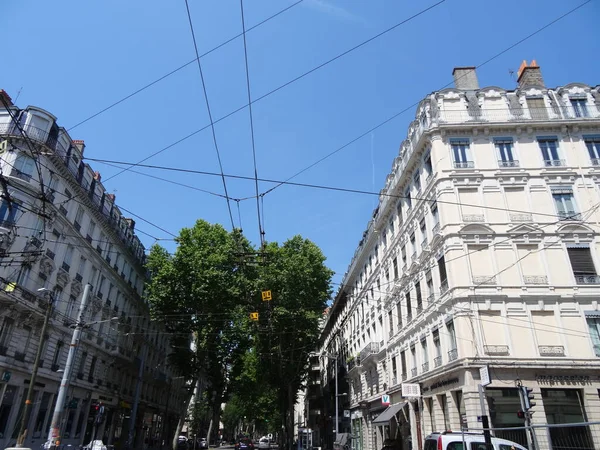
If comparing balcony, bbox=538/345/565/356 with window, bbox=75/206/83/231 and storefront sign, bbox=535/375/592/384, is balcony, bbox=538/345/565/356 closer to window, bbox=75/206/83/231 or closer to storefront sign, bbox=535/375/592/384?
storefront sign, bbox=535/375/592/384

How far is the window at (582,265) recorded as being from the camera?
1945 cm

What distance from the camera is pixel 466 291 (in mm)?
19375

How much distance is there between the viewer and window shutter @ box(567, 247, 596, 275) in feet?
64.7

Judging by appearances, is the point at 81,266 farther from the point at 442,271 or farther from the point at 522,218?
the point at 522,218

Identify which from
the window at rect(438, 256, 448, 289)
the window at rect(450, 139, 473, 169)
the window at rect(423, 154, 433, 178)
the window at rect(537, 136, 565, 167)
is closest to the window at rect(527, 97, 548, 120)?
the window at rect(537, 136, 565, 167)

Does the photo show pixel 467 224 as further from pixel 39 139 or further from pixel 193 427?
pixel 193 427

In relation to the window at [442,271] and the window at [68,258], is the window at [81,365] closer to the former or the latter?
the window at [68,258]

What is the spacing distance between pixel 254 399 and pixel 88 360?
1062 inches

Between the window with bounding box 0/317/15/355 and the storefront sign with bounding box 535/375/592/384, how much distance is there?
2602 cm

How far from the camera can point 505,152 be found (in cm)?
2300

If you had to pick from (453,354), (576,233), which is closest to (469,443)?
(453,354)

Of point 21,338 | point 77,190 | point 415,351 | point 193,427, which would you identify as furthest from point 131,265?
point 193,427

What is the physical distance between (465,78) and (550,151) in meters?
7.37

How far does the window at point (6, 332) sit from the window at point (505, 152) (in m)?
28.0
